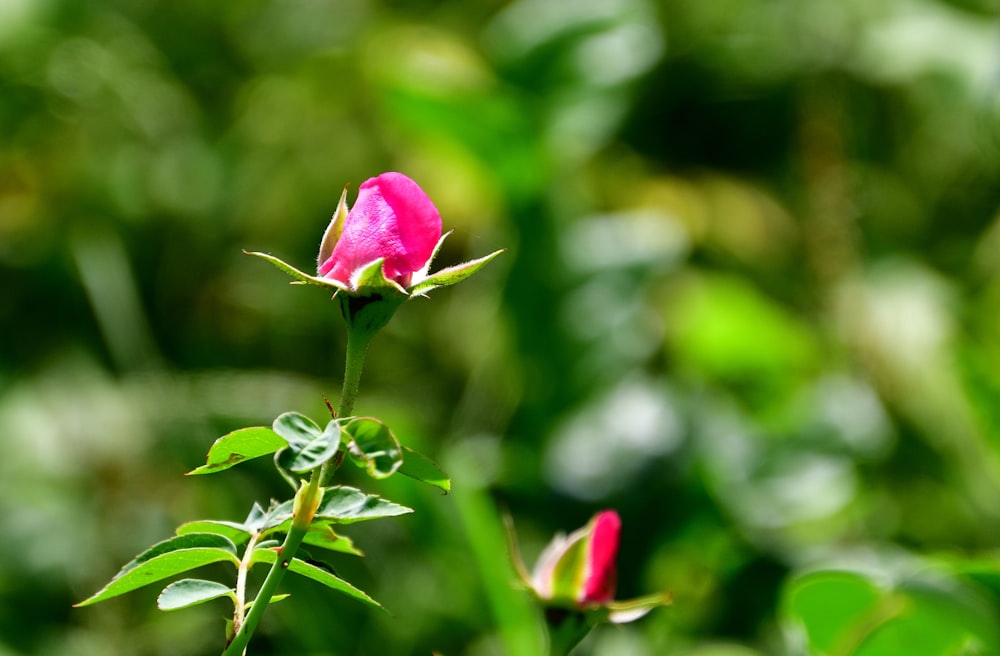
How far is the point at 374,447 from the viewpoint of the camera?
0.35 meters

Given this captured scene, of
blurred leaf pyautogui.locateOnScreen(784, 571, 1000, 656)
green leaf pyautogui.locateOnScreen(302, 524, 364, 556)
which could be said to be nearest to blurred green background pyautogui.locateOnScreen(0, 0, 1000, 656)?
blurred leaf pyautogui.locateOnScreen(784, 571, 1000, 656)

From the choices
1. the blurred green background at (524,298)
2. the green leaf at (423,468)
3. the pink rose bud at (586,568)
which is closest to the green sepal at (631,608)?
the pink rose bud at (586,568)

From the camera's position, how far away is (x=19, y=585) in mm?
1026

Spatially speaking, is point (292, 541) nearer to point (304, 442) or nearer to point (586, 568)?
point (304, 442)

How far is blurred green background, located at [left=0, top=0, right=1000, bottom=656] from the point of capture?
94 centimetres

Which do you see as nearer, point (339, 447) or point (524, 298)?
point (339, 447)

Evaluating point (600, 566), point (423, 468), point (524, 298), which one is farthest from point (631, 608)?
point (524, 298)

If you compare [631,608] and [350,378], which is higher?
[350,378]

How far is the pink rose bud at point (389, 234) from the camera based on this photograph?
14.7 inches

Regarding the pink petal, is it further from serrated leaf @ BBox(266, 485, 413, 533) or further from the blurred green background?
the blurred green background

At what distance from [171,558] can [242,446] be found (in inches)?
1.7

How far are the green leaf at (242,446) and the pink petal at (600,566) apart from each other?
148 millimetres

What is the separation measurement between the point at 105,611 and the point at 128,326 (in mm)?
358

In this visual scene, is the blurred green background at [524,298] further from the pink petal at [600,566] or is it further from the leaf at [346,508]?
the leaf at [346,508]
